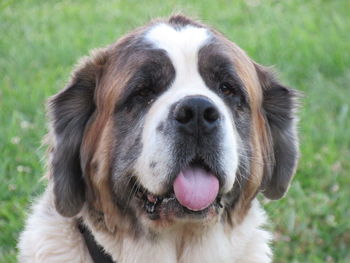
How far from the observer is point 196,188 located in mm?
3602

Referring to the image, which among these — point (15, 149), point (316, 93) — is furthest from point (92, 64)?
point (316, 93)

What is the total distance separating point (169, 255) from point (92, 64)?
107 cm

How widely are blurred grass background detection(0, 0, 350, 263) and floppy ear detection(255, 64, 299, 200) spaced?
3.31 ft

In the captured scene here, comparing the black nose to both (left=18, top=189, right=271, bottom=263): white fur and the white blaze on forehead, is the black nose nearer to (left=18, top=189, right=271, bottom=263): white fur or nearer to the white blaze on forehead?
the white blaze on forehead

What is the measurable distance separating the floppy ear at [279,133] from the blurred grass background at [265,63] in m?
1.01

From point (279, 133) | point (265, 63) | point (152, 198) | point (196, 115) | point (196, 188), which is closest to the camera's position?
point (196, 115)

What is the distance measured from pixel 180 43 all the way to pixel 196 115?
1.66ft

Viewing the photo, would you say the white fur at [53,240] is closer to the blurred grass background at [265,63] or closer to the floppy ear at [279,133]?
the blurred grass background at [265,63]

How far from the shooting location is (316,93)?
742cm

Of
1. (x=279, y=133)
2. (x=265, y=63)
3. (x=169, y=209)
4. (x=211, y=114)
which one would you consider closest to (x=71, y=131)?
(x=169, y=209)

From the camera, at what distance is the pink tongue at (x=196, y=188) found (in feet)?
11.8

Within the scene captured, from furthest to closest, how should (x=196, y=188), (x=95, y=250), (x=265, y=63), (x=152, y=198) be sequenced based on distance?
(x=265, y=63), (x=95, y=250), (x=152, y=198), (x=196, y=188)

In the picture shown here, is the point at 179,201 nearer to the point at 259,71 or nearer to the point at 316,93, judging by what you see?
the point at 259,71

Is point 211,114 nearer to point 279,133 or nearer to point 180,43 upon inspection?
point 180,43
